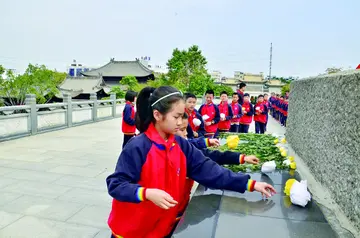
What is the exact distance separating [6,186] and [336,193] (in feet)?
14.0

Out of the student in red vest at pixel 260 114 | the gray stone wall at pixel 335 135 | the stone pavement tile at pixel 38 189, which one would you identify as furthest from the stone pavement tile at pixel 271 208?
the student in red vest at pixel 260 114

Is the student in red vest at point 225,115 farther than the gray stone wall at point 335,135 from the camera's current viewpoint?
Yes

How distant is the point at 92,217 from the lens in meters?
3.46

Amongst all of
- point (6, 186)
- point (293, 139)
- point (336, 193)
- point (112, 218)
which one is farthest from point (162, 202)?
point (6, 186)

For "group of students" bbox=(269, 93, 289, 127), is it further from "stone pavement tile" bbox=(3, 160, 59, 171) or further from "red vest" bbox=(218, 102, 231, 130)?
"stone pavement tile" bbox=(3, 160, 59, 171)

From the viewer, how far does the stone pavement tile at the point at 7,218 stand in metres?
3.21

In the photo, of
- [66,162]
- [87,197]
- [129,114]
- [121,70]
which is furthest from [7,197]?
[121,70]

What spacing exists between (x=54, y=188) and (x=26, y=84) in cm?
1063

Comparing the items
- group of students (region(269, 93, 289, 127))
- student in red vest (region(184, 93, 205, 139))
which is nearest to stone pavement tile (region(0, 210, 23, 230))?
student in red vest (region(184, 93, 205, 139))

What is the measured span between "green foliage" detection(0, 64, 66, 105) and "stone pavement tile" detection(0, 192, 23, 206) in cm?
1007

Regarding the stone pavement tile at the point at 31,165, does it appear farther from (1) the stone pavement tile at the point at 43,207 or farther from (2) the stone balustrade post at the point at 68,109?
(2) the stone balustrade post at the point at 68,109

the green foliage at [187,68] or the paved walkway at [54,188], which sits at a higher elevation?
the green foliage at [187,68]

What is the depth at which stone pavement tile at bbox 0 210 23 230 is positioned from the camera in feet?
10.5

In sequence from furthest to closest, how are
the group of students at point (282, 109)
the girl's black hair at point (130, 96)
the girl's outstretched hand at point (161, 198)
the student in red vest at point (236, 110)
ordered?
the group of students at point (282, 109) < the student in red vest at point (236, 110) < the girl's black hair at point (130, 96) < the girl's outstretched hand at point (161, 198)
